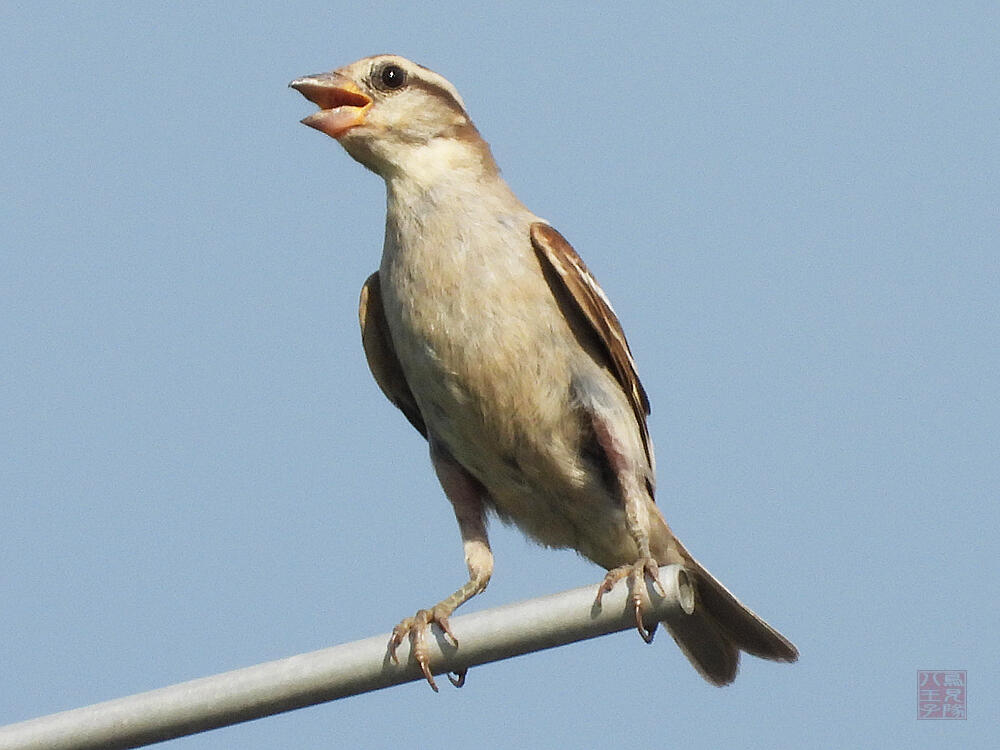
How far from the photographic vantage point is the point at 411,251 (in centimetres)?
866

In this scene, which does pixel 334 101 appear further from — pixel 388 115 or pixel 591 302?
pixel 591 302

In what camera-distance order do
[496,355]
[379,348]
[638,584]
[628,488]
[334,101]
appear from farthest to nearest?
[379,348], [334,101], [628,488], [496,355], [638,584]

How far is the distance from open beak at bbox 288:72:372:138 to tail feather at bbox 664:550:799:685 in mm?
3070

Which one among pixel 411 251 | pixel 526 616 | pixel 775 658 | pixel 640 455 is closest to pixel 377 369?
pixel 411 251

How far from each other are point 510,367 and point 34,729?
3806 mm

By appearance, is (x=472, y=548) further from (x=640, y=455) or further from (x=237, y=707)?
(x=237, y=707)

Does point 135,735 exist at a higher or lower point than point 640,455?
lower

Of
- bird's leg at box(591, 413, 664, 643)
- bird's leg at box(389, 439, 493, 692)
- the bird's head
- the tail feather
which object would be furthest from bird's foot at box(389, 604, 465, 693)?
the bird's head

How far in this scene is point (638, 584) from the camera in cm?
628

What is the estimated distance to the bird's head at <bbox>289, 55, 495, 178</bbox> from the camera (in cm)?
887

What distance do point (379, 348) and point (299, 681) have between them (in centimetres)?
407

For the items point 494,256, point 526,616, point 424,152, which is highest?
point 424,152

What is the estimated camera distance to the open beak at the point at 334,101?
8.75m

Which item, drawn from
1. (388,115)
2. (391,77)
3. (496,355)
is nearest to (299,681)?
(496,355)
